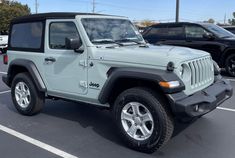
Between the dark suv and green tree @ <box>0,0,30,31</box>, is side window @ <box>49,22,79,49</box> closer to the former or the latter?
the dark suv

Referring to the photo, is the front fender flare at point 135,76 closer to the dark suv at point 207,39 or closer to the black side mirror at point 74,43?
the black side mirror at point 74,43

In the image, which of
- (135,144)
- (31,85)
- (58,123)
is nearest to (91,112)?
(58,123)

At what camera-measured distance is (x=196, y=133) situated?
4762 millimetres

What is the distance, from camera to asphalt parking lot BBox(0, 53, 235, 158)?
13.5 feet

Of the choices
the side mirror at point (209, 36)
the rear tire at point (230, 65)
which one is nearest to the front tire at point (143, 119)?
the side mirror at point (209, 36)

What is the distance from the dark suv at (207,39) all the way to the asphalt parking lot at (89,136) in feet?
12.8

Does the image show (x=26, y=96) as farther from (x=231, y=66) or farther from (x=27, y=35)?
(x=231, y=66)

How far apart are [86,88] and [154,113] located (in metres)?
1.29

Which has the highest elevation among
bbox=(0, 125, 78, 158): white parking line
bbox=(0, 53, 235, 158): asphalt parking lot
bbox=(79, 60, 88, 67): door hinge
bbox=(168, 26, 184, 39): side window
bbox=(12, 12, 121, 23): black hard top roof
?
bbox=(12, 12, 121, 23): black hard top roof

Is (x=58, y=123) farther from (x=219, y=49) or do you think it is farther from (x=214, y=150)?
(x=219, y=49)

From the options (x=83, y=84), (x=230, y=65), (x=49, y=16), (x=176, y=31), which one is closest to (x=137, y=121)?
(x=83, y=84)

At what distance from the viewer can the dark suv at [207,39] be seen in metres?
9.69

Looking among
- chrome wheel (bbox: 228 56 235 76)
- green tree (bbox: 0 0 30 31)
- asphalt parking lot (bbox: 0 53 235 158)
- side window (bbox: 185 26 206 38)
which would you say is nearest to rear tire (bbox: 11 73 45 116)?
asphalt parking lot (bbox: 0 53 235 158)

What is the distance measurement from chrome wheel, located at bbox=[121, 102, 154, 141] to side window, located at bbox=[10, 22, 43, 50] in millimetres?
2151
